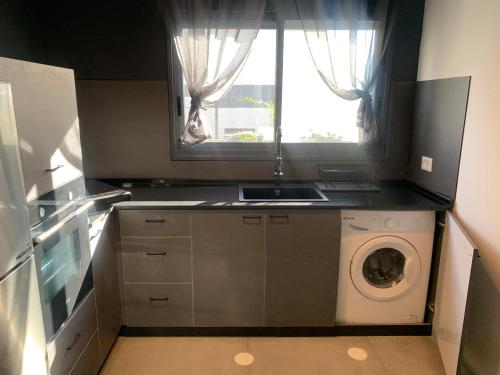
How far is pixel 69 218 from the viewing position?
5.39 feet

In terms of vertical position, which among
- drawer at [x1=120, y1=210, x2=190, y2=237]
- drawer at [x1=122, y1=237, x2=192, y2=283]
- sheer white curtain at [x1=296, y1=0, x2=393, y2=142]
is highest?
sheer white curtain at [x1=296, y1=0, x2=393, y2=142]

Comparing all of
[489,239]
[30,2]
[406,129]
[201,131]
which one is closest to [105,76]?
[30,2]

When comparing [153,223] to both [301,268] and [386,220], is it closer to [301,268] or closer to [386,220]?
[301,268]

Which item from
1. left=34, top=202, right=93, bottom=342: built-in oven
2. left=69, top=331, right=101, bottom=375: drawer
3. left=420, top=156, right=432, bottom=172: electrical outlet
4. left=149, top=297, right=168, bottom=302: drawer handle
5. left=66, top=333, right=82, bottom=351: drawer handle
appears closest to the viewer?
left=34, top=202, right=93, bottom=342: built-in oven

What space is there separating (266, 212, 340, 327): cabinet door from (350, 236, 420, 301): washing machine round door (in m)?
0.16

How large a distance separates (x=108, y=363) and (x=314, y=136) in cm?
204

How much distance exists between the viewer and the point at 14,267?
3.95 ft

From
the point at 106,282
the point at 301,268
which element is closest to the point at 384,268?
the point at 301,268

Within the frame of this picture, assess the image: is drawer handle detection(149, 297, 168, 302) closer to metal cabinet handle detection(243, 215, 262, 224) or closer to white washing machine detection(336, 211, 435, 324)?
metal cabinet handle detection(243, 215, 262, 224)

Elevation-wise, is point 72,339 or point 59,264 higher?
point 59,264

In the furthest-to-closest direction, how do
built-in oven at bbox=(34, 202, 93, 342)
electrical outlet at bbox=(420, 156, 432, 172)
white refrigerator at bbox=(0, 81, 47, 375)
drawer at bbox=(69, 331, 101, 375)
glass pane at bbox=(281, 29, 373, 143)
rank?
glass pane at bbox=(281, 29, 373, 143)
electrical outlet at bbox=(420, 156, 432, 172)
drawer at bbox=(69, 331, 101, 375)
built-in oven at bbox=(34, 202, 93, 342)
white refrigerator at bbox=(0, 81, 47, 375)

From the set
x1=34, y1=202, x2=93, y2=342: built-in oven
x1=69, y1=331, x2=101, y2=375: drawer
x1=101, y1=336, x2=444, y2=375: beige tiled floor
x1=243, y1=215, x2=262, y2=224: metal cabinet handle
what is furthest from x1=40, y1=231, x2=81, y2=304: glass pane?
x1=243, y1=215, x2=262, y2=224: metal cabinet handle

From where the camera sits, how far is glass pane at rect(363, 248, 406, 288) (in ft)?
7.93

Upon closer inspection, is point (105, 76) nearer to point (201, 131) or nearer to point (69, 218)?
point (201, 131)
